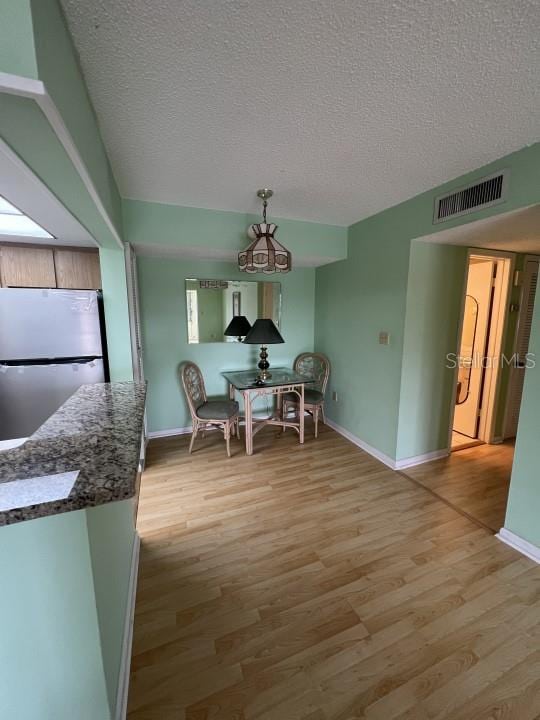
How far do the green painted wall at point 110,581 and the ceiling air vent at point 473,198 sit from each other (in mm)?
2652

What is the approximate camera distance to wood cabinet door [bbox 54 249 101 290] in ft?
7.85

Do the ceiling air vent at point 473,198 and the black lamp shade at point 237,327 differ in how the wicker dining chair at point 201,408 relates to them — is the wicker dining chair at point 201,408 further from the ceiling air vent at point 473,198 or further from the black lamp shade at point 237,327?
the ceiling air vent at point 473,198

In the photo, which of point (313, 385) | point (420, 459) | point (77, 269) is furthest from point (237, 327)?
point (420, 459)

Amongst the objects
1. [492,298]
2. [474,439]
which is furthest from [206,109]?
[474,439]

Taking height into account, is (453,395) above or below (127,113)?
below

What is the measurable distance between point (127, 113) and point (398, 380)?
269 centimetres

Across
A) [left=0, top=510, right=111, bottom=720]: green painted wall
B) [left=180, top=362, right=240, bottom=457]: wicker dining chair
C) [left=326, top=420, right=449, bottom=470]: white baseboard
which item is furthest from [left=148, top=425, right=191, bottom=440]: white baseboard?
[left=0, top=510, right=111, bottom=720]: green painted wall

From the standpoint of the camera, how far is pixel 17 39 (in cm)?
67

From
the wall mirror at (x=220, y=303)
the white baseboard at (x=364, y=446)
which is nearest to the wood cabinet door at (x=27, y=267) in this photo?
the wall mirror at (x=220, y=303)

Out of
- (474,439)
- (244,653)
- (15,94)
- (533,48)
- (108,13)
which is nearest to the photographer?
(15,94)

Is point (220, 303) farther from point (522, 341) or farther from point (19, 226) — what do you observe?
point (522, 341)

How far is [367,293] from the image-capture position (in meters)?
3.02

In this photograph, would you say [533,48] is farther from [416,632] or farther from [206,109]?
[416,632]

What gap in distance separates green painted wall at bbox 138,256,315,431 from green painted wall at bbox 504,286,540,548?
103 inches
